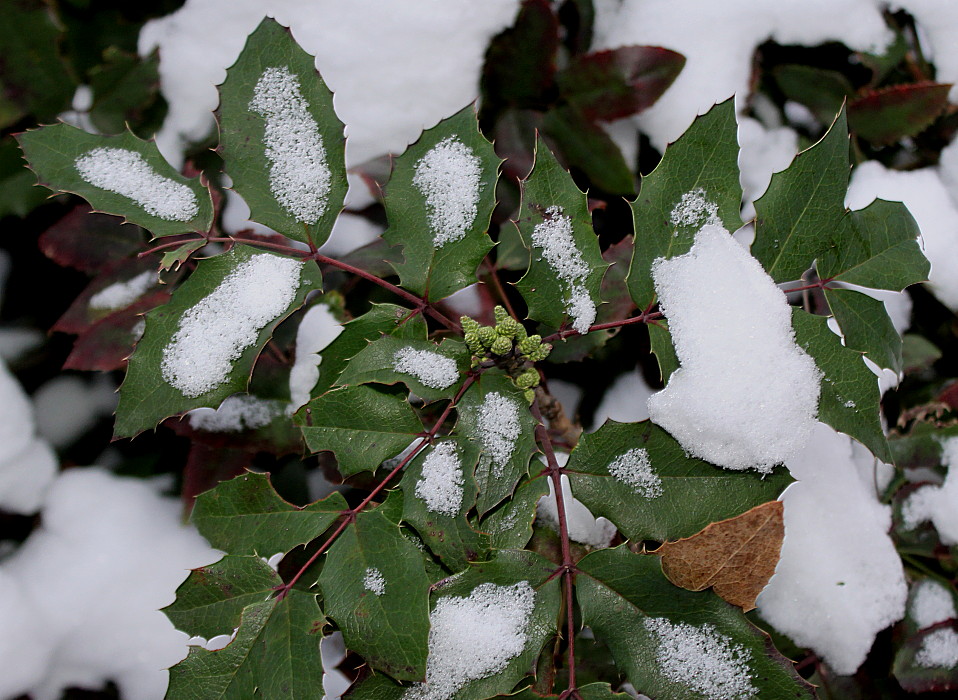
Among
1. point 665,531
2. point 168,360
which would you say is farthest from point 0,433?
point 665,531

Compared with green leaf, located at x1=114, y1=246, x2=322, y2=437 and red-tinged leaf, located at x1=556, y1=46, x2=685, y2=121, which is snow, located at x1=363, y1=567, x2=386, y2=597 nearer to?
green leaf, located at x1=114, y1=246, x2=322, y2=437

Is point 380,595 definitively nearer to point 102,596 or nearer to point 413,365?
point 413,365

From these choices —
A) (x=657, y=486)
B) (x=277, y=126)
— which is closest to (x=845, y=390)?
(x=657, y=486)

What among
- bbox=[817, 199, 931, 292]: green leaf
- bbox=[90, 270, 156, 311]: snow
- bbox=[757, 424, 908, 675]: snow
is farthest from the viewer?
bbox=[90, 270, 156, 311]: snow

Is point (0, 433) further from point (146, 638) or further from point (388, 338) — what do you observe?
point (388, 338)

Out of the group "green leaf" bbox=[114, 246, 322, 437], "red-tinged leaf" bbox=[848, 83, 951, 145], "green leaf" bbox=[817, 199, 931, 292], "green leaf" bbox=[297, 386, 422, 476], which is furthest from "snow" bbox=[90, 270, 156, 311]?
"red-tinged leaf" bbox=[848, 83, 951, 145]

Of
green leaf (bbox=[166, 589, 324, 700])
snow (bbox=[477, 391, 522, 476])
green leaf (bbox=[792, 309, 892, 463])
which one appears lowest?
green leaf (bbox=[166, 589, 324, 700])

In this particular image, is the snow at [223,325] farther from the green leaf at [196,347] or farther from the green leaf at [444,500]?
the green leaf at [444,500]
